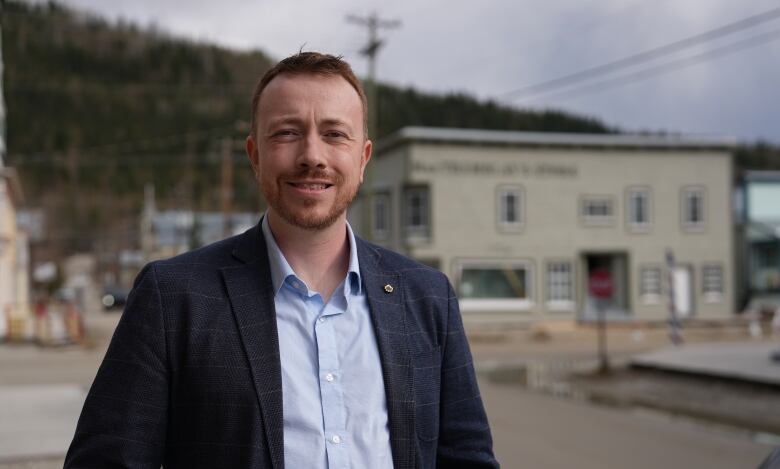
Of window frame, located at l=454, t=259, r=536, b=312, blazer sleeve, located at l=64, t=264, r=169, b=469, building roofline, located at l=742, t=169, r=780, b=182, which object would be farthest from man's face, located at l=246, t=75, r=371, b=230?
building roofline, located at l=742, t=169, r=780, b=182

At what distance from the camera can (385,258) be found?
94.9 inches

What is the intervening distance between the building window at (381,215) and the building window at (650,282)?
38.4 ft

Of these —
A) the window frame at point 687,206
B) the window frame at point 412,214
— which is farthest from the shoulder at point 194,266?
the window frame at point 687,206

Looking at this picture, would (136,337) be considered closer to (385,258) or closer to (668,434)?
(385,258)

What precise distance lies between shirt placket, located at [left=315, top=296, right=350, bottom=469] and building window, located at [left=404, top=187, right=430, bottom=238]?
35.5m

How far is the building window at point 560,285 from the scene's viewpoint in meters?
38.5

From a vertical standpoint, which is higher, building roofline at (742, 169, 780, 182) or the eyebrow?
building roofline at (742, 169, 780, 182)

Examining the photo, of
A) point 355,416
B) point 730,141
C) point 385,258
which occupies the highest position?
point 730,141

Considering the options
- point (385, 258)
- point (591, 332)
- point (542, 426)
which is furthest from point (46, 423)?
point (591, 332)

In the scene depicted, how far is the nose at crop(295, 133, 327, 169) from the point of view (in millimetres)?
2115

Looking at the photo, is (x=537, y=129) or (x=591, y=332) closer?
(x=591, y=332)

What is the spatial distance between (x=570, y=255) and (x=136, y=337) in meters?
37.9

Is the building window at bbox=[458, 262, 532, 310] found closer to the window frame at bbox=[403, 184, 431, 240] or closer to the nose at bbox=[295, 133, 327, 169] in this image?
the window frame at bbox=[403, 184, 431, 240]

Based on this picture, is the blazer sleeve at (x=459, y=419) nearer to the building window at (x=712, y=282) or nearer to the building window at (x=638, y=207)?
the building window at (x=638, y=207)
